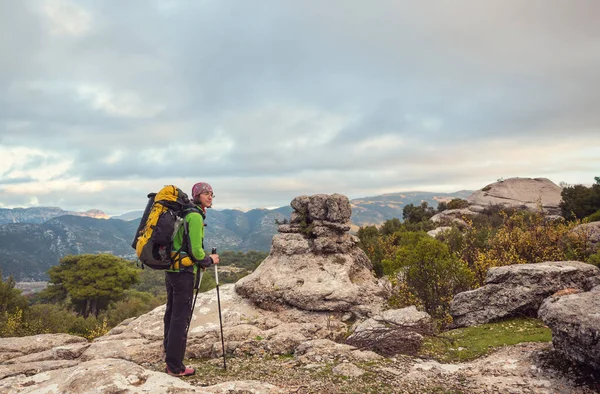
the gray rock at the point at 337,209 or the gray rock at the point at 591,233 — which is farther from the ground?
the gray rock at the point at 337,209

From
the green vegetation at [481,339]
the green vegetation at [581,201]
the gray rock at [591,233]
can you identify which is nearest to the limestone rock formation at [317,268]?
the green vegetation at [481,339]

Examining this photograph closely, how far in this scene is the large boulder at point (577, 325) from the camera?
5.32 m

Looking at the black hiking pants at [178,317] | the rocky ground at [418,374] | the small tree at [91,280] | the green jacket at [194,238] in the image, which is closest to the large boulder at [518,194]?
the rocky ground at [418,374]

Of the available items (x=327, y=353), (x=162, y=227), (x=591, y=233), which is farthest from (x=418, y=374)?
(x=591, y=233)

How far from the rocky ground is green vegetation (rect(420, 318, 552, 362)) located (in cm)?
39

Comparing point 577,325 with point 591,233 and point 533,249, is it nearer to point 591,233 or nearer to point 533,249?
point 533,249

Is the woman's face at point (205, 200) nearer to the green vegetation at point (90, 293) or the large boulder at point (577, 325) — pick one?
the large boulder at point (577, 325)

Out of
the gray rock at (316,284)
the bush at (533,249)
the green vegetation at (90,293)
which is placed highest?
the bush at (533,249)

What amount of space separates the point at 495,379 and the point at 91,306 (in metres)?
63.0

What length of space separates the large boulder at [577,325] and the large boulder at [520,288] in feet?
11.4

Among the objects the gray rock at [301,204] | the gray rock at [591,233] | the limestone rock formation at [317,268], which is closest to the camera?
the gray rock at [591,233]

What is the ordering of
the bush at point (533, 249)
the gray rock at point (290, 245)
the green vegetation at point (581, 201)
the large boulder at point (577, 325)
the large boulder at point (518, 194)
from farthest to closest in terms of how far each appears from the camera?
the large boulder at point (518, 194)
the green vegetation at point (581, 201)
the gray rock at point (290, 245)
the bush at point (533, 249)
the large boulder at point (577, 325)

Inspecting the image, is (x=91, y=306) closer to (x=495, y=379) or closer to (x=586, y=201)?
(x=495, y=379)

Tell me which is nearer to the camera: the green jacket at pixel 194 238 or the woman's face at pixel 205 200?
the green jacket at pixel 194 238
